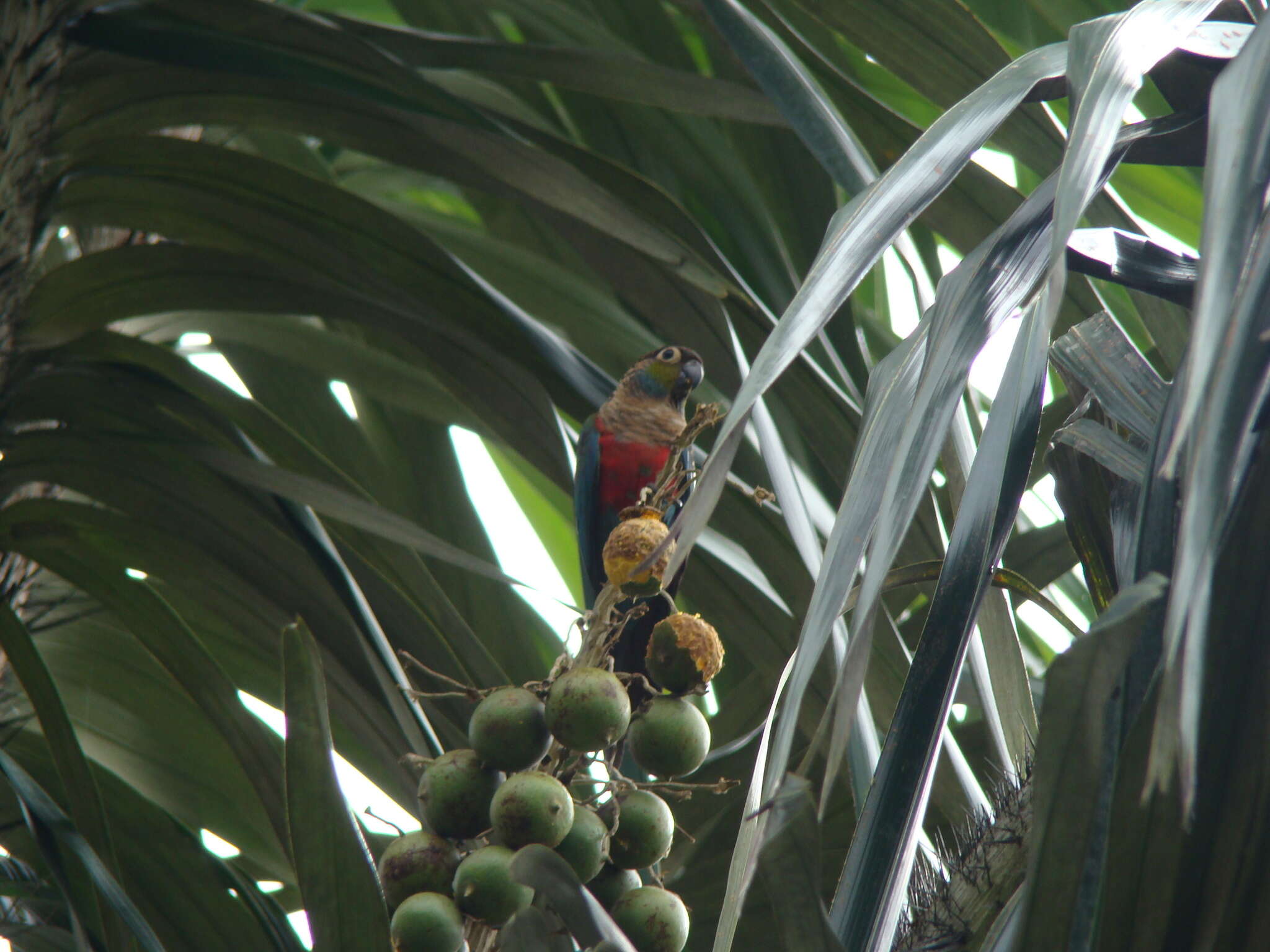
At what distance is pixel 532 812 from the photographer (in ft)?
1.48

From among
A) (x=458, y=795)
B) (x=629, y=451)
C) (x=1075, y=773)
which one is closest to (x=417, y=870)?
(x=458, y=795)

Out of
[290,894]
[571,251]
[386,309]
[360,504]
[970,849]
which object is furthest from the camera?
[571,251]

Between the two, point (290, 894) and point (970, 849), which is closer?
point (970, 849)

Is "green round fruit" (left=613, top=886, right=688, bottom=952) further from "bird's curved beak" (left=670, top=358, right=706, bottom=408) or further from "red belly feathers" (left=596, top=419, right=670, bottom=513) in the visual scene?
"red belly feathers" (left=596, top=419, right=670, bottom=513)

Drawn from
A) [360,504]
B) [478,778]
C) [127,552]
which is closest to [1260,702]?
[478,778]

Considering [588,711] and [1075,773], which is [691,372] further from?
[1075,773]

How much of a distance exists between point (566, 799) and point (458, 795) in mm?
69

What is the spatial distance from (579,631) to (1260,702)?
0.33 meters

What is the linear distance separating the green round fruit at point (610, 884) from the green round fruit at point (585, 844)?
0.04 meters

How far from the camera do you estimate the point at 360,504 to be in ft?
2.90

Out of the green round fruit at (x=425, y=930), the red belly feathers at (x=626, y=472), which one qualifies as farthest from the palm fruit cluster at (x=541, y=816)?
the red belly feathers at (x=626, y=472)

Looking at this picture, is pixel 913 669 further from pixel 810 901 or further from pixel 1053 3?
pixel 1053 3

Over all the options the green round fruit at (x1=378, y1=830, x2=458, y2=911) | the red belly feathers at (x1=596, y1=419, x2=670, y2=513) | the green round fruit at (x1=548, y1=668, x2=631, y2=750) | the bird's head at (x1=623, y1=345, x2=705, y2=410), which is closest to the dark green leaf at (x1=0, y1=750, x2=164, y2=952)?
the green round fruit at (x1=378, y1=830, x2=458, y2=911)

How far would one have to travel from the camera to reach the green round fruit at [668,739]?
0.53 meters
